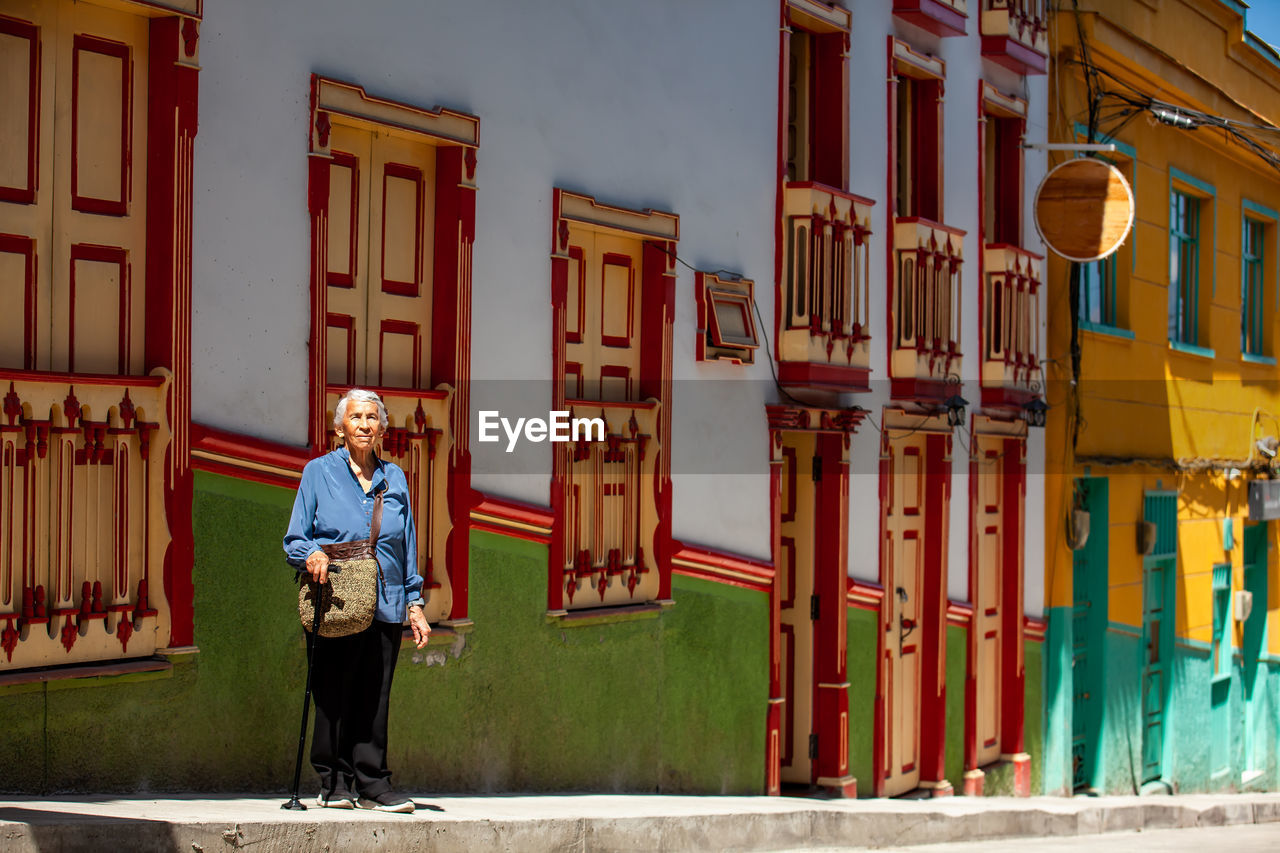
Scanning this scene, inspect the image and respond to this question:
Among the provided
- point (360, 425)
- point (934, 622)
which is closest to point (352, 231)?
point (360, 425)

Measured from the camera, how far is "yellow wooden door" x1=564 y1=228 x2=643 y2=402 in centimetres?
976

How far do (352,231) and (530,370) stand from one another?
1.42 meters

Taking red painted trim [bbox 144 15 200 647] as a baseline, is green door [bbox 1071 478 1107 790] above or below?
below

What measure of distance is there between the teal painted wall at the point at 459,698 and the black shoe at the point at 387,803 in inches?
30.5

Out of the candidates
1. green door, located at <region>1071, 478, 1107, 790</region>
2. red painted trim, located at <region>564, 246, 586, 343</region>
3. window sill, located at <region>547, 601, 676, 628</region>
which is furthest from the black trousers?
green door, located at <region>1071, 478, 1107, 790</region>

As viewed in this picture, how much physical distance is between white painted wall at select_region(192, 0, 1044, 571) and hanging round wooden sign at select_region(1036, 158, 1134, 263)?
6.46ft

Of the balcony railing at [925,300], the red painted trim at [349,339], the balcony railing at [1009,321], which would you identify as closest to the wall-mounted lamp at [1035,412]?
the balcony railing at [1009,321]

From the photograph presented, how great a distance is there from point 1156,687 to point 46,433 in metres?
14.6

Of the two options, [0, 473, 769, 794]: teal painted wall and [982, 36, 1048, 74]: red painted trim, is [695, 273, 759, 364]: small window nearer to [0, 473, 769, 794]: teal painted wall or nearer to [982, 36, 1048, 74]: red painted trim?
[0, 473, 769, 794]: teal painted wall

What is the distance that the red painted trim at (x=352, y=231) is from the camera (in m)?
8.11

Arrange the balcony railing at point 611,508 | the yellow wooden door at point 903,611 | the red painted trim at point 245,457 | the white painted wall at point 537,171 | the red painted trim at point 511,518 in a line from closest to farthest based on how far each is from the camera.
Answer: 1. the red painted trim at point 245,457
2. the white painted wall at point 537,171
3. the red painted trim at point 511,518
4. the balcony railing at point 611,508
5. the yellow wooden door at point 903,611

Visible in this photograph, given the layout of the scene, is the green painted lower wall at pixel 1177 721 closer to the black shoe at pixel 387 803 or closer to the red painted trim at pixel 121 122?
the black shoe at pixel 387 803

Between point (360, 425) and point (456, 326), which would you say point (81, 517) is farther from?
point (456, 326)

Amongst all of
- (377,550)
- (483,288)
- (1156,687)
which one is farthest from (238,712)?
(1156,687)
